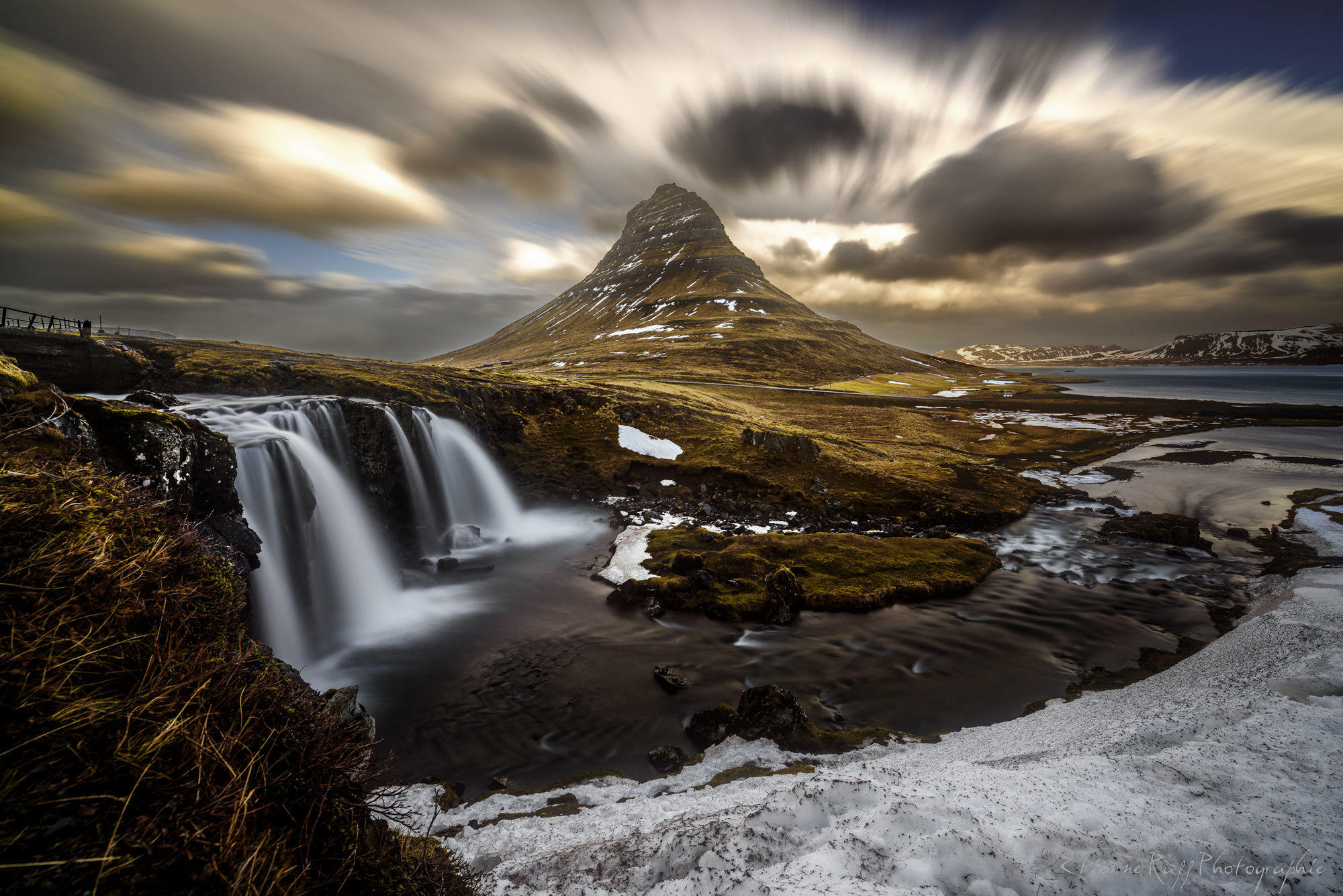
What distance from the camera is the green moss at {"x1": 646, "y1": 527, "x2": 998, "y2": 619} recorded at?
18.2 metres

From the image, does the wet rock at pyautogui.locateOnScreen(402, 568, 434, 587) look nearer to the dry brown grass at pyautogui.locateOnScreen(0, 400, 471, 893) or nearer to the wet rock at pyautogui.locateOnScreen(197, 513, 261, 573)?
the wet rock at pyautogui.locateOnScreen(197, 513, 261, 573)

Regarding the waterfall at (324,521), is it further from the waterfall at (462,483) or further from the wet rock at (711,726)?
the wet rock at (711,726)

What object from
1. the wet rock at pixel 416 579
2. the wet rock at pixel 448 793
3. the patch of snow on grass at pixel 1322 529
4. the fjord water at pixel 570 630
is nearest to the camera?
the wet rock at pixel 448 793

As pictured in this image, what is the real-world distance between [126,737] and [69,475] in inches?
131

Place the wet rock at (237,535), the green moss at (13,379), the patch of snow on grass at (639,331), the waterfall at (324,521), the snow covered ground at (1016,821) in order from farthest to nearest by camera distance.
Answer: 1. the patch of snow on grass at (639,331)
2. the waterfall at (324,521)
3. the wet rock at (237,535)
4. the green moss at (13,379)
5. the snow covered ground at (1016,821)

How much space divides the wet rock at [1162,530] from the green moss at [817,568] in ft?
34.6

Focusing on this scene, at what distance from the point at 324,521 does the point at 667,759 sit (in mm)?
19084

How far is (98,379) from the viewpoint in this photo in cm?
2377

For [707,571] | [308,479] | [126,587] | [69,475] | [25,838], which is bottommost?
[707,571]

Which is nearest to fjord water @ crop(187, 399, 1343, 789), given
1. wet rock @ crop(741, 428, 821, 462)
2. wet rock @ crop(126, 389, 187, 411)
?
wet rock @ crop(126, 389, 187, 411)

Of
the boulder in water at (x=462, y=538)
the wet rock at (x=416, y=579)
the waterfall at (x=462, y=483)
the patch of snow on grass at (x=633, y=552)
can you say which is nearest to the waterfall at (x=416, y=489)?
the waterfall at (x=462, y=483)

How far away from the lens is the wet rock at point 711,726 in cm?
1120

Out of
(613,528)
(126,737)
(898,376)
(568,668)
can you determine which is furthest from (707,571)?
(898,376)

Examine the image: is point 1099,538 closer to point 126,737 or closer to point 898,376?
point 126,737
